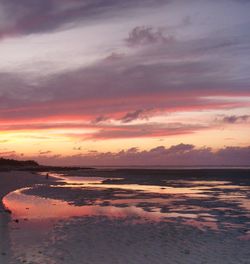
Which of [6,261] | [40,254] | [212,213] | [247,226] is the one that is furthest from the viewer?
[212,213]

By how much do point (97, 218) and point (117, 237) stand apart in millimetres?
6195

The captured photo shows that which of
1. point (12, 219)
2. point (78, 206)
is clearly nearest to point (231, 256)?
point (12, 219)

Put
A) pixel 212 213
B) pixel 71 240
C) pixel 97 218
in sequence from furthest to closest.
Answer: pixel 212 213 < pixel 97 218 < pixel 71 240

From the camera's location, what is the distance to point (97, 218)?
2645 cm

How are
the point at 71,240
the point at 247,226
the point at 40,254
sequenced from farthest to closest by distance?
1. the point at 247,226
2. the point at 71,240
3. the point at 40,254

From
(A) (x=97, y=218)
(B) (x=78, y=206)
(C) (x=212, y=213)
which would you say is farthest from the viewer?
(B) (x=78, y=206)

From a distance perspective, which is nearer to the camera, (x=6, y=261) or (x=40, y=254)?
(x=6, y=261)

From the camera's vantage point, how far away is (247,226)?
2402 cm

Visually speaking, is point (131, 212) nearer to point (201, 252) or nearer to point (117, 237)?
point (117, 237)

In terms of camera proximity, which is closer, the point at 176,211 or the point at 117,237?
the point at 117,237

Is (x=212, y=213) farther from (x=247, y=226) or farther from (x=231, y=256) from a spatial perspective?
(x=231, y=256)

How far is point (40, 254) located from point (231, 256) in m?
7.28

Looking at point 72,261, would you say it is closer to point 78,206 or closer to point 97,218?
point 97,218

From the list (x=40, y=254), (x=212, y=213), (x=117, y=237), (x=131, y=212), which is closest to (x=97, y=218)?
(x=131, y=212)
